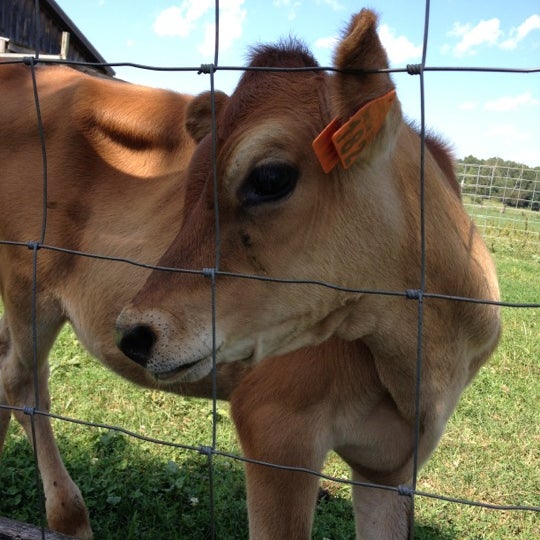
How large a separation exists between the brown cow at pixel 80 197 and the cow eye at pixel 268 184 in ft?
3.84

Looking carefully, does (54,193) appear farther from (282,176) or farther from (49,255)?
(282,176)

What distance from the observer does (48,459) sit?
11.1 feet

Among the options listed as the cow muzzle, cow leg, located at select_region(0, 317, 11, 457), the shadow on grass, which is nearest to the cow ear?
the cow muzzle

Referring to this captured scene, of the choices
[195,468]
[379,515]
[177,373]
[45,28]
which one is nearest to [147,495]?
[195,468]

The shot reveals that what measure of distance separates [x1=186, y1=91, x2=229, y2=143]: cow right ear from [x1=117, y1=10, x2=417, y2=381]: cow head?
1.57 ft

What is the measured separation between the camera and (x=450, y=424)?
451 cm

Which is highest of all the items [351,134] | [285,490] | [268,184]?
[351,134]

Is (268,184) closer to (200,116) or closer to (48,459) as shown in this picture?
(200,116)

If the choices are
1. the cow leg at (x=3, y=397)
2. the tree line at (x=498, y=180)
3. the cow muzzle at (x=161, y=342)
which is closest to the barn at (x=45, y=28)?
the tree line at (x=498, y=180)

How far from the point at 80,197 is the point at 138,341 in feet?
4.99

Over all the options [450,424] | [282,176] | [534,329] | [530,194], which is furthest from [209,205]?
[530,194]

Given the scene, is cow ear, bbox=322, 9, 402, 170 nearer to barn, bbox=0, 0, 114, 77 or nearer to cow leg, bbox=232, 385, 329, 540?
cow leg, bbox=232, 385, 329, 540

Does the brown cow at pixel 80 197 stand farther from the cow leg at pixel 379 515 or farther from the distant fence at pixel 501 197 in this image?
the distant fence at pixel 501 197

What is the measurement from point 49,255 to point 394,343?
69.2 inches
